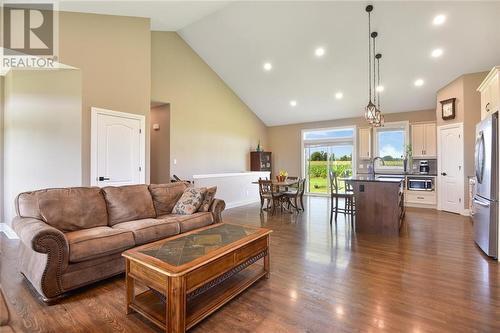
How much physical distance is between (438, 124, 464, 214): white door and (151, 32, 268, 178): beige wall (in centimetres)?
553

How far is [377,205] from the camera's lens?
436cm

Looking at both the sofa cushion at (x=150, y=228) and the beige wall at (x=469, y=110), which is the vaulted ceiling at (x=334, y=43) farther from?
the sofa cushion at (x=150, y=228)

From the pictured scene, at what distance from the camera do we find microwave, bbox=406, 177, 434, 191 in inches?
257

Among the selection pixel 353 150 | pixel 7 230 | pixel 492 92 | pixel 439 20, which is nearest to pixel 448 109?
pixel 439 20

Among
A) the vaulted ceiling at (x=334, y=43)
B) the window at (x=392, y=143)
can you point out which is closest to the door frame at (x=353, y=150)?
the window at (x=392, y=143)

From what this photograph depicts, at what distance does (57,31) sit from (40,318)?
3.86 metres

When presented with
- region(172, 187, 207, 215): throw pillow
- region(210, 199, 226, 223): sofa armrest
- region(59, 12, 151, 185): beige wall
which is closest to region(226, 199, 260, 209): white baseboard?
region(59, 12, 151, 185): beige wall

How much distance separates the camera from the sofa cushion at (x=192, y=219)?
131 inches

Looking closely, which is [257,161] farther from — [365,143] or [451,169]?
[451,169]

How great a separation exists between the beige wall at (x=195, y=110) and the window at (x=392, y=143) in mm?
4308

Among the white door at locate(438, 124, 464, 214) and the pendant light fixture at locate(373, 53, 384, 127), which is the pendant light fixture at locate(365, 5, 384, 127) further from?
the white door at locate(438, 124, 464, 214)

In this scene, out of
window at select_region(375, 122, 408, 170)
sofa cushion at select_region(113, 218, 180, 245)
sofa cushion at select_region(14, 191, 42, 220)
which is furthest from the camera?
window at select_region(375, 122, 408, 170)

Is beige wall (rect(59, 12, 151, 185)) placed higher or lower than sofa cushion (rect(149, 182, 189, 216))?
higher

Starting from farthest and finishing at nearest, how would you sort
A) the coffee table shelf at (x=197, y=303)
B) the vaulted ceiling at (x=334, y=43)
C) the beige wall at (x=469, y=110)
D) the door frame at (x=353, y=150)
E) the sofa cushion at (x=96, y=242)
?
the door frame at (x=353, y=150)
the beige wall at (x=469, y=110)
the vaulted ceiling at (x=334, y=43)
the sofa cushion at (x=96, y=242)
the coffee table shelf at (x=197, y=303)
